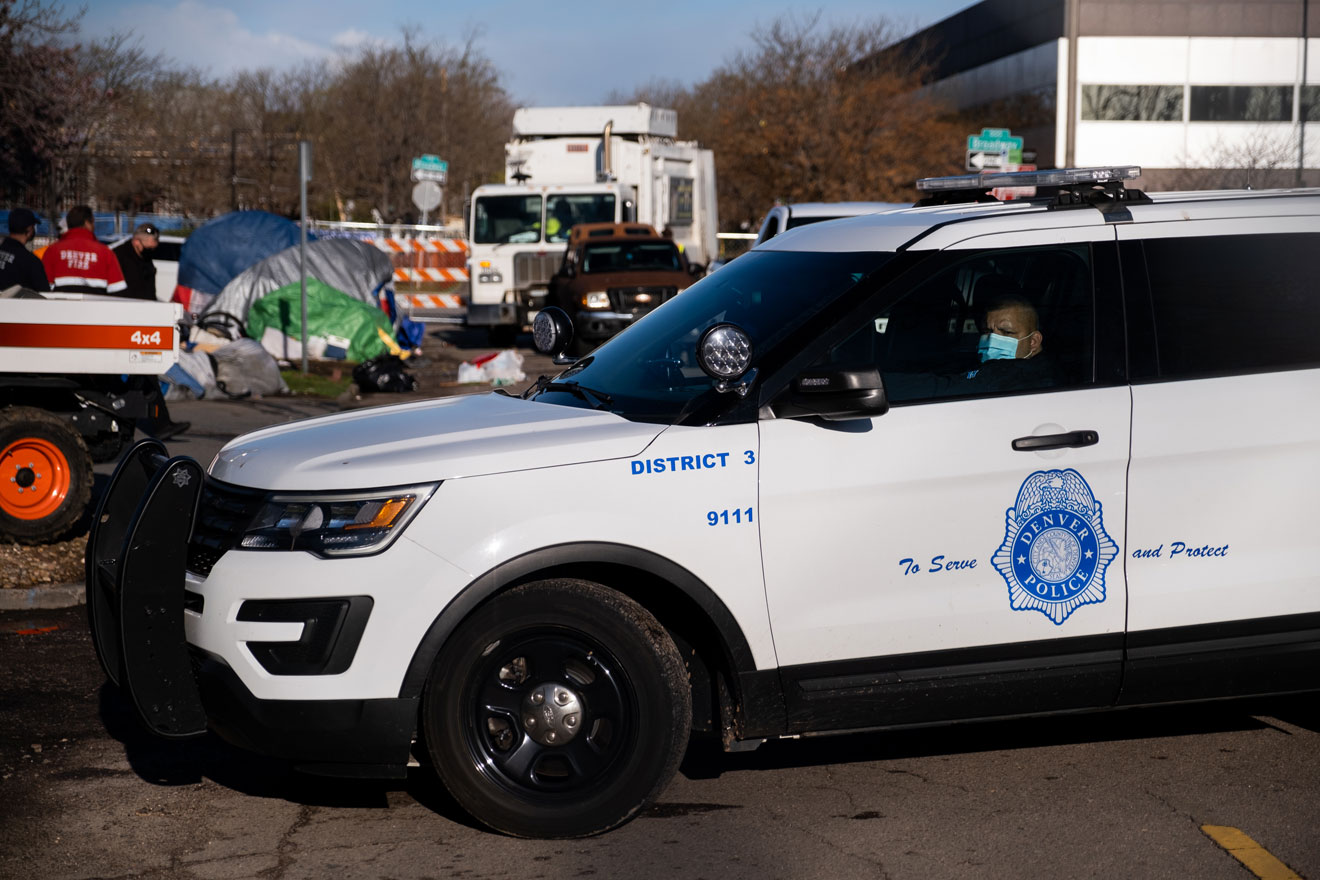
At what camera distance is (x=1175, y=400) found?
15.3 ft

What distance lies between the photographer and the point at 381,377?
18625mm

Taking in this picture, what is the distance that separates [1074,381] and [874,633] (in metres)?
1.02

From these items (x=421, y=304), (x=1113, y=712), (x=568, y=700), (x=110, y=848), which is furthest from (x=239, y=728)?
(x=421, y=304)

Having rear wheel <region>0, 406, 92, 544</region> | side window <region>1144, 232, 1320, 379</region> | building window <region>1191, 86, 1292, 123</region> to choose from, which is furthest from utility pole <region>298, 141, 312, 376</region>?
building window <region>1191, 86, 1292, 123</region>

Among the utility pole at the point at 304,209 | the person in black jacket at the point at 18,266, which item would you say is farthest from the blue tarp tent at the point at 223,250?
the person in black jacket at the point at 18,266

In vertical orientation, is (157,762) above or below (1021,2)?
below

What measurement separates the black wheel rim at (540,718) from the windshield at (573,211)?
23041mm

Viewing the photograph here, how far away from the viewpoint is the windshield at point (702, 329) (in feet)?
15.3

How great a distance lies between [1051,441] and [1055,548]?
0.33 metres

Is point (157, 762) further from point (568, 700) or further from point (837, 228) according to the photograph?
point (837, 228)

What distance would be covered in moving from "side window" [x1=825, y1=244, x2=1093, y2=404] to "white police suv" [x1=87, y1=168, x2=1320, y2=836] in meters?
0.01

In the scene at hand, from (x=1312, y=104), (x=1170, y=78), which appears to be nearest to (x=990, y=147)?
(x=1170, y=78)

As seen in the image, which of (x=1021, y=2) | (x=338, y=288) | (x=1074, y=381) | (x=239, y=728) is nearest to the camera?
(x=239, y=728)

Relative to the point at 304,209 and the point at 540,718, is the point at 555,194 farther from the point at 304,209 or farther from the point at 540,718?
the point at 540,718
